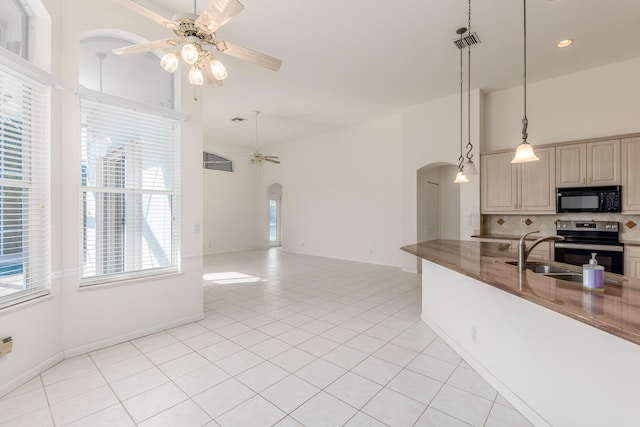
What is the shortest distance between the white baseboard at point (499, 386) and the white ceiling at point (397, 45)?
3.64 metres

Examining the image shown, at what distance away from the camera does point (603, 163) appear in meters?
4.25

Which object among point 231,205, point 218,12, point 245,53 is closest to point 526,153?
point 245,53

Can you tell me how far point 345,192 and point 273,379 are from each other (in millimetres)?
6200

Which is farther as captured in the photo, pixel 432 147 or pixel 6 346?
pixel 432 147

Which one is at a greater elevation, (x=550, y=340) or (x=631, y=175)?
(x=631, y=175)

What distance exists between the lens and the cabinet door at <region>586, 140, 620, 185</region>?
13.7 feet

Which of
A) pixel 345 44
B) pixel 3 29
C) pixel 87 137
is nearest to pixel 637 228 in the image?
pixel 345 44

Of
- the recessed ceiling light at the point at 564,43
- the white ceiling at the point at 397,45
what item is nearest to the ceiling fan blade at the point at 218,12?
the white ceiling at the point at 397,45

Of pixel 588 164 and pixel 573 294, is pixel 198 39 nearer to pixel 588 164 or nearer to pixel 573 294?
pixel 573 294

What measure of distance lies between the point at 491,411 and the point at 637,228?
4270mm

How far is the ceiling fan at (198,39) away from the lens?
73.1 inches

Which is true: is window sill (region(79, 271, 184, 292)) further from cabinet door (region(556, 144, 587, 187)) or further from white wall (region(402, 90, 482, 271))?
cabinet door (region(556, 144, 587, 187))

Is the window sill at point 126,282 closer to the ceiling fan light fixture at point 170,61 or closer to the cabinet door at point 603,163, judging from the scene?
the ceiling fan light fixture at point 170,61

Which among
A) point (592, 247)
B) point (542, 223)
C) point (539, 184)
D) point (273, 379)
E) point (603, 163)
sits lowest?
point (273, 379)
